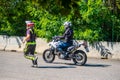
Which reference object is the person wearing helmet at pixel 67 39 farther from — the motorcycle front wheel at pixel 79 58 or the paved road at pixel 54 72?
the paved road at pixel 54 72

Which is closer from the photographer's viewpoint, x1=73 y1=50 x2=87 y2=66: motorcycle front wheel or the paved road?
the paved road

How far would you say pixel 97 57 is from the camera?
20000mm

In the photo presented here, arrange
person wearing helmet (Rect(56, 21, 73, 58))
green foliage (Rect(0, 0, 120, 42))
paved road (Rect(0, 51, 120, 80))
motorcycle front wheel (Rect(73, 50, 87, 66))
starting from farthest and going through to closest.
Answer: green foliage (Rect(0, 0, 120, 42)), person wearing helmet (Rect(56, 21, 73, 58)), motorcycle front wheel (Rect(73, 50, 87, 66)), paved road (Rect(0, 51, 120, 80))

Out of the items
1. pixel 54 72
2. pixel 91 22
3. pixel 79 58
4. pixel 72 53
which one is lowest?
pixel 54 72

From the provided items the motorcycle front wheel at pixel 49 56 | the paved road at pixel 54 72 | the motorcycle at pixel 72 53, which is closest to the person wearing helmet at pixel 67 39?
the motorcycle at pixel 72 53

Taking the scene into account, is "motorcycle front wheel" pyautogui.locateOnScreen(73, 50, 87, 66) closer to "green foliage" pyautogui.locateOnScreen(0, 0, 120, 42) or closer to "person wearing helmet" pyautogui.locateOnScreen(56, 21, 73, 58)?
"person wearing helmet" pyautogui.locateOnScreen(56, 21, 73, 58)

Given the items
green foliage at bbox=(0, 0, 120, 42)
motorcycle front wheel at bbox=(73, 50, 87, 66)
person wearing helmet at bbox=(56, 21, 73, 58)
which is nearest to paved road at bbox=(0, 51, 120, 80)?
motorcycle front wheel at bbox=(73, 50, 87, 66)

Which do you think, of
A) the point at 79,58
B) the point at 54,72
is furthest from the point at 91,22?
the point at 54,72

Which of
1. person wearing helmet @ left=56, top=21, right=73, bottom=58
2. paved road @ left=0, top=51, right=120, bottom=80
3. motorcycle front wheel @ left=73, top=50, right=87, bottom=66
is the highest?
person wearing helmet @ left=56, top=21, right=73, bottom=58

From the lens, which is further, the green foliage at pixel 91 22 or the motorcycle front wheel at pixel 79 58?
the green foliage at pixel 91 22

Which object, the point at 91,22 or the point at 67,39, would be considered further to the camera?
the point at 91,22

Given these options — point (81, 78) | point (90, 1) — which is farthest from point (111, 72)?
point (90, 1)

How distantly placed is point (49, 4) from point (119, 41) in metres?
15.7

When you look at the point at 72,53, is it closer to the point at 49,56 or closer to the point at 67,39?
the point at 67,39
